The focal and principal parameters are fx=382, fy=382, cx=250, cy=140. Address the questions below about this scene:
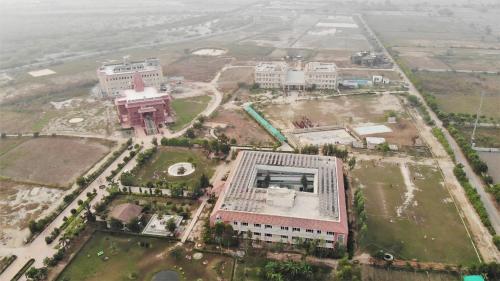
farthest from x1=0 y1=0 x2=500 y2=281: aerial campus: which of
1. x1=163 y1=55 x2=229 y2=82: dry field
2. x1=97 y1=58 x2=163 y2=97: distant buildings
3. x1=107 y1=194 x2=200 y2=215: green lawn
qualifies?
x1=163 y1=55 x2=229 y2=82: dry field

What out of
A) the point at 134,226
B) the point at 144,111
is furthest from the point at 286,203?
the point at 144,111

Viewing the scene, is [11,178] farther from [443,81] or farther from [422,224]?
[443,81]

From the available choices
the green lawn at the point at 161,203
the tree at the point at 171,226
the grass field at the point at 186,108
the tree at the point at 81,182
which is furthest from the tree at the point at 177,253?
the grass field at the point at 186,108

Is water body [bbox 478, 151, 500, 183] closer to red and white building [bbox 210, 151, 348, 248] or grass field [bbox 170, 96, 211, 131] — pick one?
red and white building [bbox 210, 151, 348, 248]

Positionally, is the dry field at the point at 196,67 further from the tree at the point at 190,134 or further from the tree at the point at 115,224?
the tree at the point at 115,224

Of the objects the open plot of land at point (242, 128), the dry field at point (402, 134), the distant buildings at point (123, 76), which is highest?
the distant buildings at point (123, 76)

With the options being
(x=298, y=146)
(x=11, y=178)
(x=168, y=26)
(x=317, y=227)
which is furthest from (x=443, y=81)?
(x=168, y=26)
